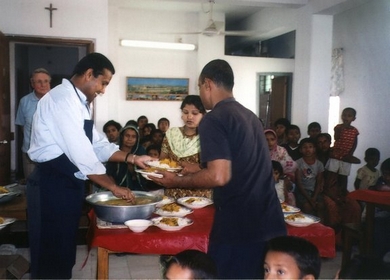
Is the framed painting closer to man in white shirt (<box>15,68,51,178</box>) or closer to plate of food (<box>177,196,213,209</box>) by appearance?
man in white shirt (<box>15,68,51,178</box>)

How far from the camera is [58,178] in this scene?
2.31m

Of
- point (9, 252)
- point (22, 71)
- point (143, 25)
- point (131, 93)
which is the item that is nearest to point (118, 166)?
point (9, 252)

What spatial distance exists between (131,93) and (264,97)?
303cm

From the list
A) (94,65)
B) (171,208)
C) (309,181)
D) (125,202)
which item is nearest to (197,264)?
(125,202)

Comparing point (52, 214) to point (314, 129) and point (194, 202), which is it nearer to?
point (194, 202)

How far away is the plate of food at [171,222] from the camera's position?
228cm

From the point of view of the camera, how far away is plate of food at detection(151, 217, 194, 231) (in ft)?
7.47

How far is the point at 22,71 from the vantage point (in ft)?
30.1

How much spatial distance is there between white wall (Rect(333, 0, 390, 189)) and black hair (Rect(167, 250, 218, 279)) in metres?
6.14

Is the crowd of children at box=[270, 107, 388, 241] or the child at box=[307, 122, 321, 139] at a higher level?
the child at box=[307, 122, 321, 139]

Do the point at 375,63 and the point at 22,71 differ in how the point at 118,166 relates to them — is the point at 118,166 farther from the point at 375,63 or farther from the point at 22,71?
the point at 22,71

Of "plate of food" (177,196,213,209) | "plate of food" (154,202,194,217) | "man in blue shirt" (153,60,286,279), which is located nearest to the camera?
"man in blue shirt" (153,60,286,279)

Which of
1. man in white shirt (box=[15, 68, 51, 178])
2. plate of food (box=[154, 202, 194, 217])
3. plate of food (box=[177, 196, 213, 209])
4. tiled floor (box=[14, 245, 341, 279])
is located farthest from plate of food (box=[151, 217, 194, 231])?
man in white shirt (box=[15, 68, 51, 178])

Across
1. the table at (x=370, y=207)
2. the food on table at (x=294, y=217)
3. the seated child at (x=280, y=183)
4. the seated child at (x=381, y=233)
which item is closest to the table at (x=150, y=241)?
the food on table at (x=294, y=217)
